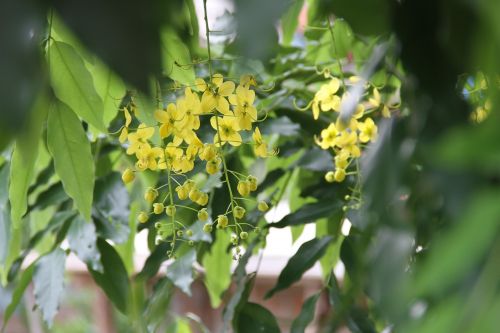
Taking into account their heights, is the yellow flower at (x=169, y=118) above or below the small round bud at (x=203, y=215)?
above

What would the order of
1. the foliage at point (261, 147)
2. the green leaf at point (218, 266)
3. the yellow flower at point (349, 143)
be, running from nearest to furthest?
the foliage at point (261, 147)
the yellow flower at point (349, 143)
the green leaf at point (218, 266)

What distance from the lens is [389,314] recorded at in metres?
0.21

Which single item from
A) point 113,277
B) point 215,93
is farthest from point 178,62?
point 113,277

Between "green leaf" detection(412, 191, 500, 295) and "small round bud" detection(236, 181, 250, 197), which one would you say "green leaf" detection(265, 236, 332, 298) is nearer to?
"small round bud" detection(236, 181, 250, 197)

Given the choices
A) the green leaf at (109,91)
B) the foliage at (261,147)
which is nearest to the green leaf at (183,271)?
the foliage at (261,147)

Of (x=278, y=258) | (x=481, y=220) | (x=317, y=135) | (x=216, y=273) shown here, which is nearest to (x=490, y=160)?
(x=481, y=220)

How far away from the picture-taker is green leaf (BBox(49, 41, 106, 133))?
0.50 metres

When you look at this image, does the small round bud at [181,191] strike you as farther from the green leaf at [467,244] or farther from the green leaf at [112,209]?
the green leaf at [467,244]

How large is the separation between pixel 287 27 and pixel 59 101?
50 centimetres

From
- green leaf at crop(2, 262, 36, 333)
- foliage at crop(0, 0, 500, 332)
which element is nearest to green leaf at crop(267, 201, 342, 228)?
foliage at crop(0, 0, 500, 332)

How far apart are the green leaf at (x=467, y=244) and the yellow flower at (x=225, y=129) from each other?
0.38 m

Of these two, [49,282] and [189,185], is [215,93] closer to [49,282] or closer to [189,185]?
[189,185]

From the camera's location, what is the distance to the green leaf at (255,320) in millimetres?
741

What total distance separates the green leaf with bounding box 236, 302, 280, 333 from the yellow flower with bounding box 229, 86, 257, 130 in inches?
9.4
